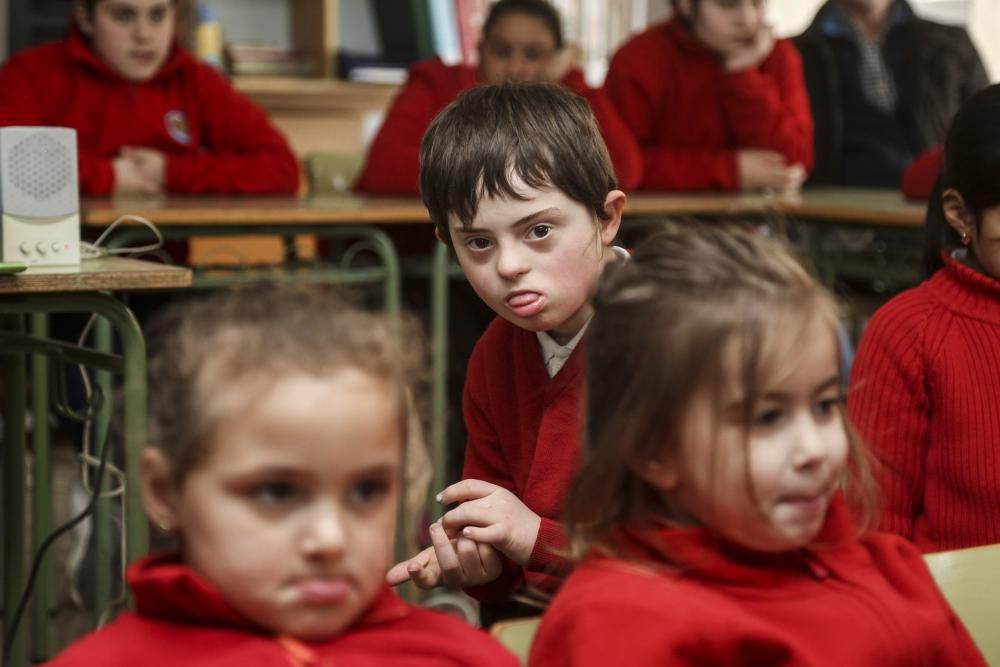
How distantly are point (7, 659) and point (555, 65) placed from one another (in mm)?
2137

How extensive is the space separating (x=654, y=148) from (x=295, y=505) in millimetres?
3248

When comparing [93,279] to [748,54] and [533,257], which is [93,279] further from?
[748,54]

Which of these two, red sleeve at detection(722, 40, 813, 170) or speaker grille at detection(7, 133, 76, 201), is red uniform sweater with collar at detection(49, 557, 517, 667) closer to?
speaker grille at detection(7, 133, 76, 201)

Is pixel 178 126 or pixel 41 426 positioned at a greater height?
pixel 178 126

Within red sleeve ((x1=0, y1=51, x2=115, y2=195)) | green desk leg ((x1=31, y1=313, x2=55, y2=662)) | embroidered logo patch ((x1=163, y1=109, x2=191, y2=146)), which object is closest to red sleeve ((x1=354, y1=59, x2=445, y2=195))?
embroidered logo patch ((x1=163, y1=109, x2=191, y2=146))

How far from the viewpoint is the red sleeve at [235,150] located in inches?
136

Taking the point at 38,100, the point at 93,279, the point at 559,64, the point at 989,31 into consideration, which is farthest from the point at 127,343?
the point at 989,31

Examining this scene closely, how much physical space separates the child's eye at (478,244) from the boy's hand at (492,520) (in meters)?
0.26

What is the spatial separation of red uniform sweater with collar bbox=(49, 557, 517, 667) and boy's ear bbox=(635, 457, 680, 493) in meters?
0.18

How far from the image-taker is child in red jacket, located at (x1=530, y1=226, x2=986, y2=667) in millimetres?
938

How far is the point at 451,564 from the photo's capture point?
1328 mm

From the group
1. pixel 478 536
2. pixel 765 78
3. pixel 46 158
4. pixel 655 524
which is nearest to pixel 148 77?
pixel 46 158

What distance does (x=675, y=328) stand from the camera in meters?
0.97

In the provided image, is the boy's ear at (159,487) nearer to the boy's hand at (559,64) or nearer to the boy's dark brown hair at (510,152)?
the boy's dark brown hair at (510,152)
